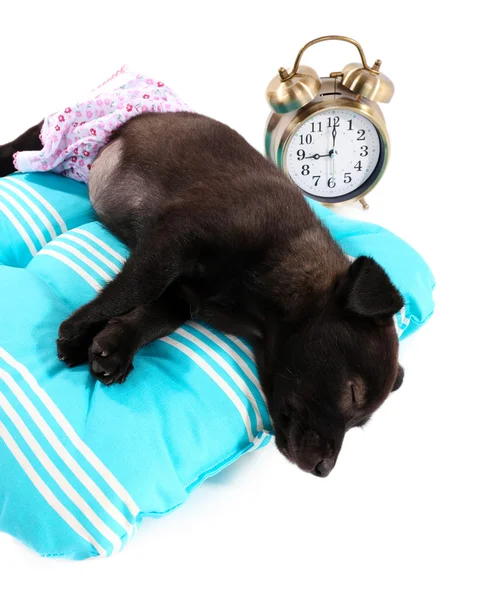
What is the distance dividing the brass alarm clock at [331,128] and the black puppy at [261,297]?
0.51m

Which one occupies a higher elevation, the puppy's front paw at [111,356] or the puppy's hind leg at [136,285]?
the puppy's hind leg at [136,285]

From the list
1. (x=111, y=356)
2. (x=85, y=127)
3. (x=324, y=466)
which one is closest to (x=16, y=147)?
(x=85, y=127)

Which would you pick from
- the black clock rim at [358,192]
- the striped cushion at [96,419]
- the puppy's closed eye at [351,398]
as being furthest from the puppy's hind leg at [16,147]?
the puppy's closed eye at [351,398]

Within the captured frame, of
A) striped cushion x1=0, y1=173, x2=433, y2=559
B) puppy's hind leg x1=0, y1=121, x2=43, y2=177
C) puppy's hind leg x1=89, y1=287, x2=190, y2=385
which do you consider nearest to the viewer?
striped cushion x1=0, y1=173, x2=433, y2=559

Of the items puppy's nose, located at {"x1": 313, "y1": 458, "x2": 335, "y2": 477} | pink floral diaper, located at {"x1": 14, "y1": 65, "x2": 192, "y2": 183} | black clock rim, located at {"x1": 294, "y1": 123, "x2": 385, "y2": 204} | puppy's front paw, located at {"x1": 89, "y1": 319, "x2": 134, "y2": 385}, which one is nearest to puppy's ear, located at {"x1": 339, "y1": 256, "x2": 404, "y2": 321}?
puppy's nose, located at {"x1": 313, "y1": 458, "x2": 335, "y2": 477}

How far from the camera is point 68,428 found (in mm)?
1559

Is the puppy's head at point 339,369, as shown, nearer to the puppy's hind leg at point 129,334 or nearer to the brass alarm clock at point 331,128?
the puppy's hind leg at point 129,334

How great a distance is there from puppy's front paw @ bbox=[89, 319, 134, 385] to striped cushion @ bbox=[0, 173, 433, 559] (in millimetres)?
33

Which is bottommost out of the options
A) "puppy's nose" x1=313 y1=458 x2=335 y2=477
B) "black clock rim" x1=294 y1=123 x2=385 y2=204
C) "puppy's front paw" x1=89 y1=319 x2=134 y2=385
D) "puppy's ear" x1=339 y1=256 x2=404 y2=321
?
"puppy's nose" x1=313 y1=458 x2=335 y2=477

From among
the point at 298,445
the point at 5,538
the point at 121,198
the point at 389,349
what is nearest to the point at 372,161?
the point at 121,198

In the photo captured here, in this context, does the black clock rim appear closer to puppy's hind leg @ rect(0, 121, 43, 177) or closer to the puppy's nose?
puppy's hind leg @ rect(0, 121, 43, 177)

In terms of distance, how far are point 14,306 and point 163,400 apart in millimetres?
564

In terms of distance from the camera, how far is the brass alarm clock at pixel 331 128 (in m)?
2.57

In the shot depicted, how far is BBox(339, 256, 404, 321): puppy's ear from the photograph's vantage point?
63.1 inches
